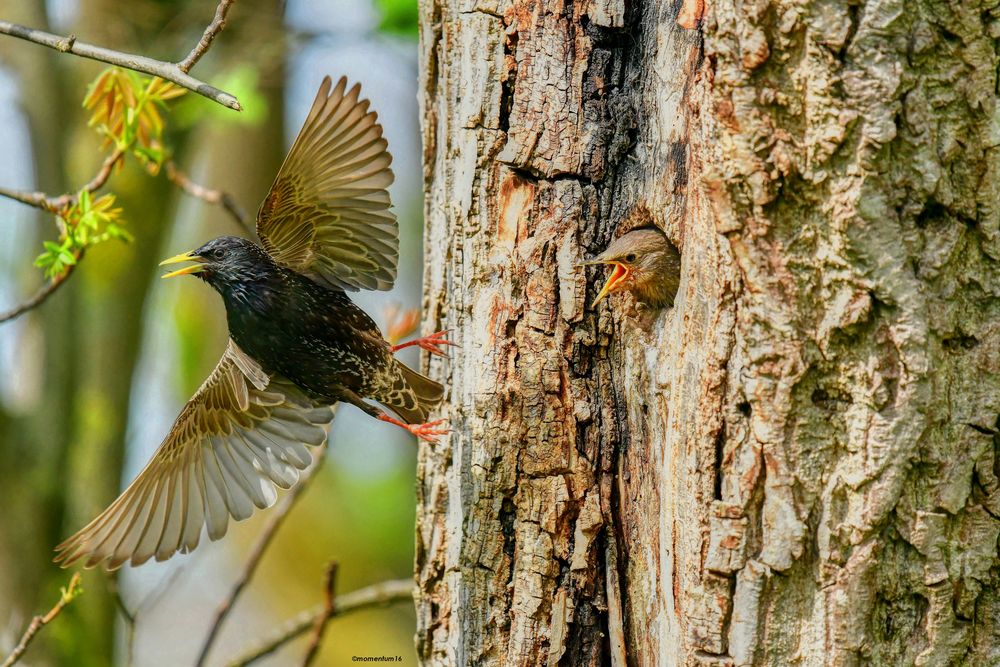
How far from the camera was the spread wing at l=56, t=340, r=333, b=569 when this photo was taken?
3883 millimetres

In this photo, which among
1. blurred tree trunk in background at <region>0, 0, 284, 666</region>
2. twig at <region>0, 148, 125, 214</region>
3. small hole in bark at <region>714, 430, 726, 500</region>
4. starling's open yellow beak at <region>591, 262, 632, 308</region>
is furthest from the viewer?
blurred tree trunk in background at <region>0, 0, 284, 666</region>

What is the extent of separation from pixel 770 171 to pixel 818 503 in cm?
72

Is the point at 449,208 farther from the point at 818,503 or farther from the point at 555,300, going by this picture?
the point at 818,503

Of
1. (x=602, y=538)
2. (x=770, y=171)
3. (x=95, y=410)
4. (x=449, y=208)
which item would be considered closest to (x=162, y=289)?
(x=95, y=410)

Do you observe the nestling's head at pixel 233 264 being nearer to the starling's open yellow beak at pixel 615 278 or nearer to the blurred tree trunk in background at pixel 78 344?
the starling's open yellow beak at pixel 615 278

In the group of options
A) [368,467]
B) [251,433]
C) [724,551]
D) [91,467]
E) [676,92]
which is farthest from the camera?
[368,467]

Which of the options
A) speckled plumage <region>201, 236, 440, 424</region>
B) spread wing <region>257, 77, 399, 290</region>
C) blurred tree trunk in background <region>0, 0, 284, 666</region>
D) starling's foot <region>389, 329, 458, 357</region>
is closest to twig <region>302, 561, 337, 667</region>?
speckled plumage <region>201, 236, 440, 424</region>

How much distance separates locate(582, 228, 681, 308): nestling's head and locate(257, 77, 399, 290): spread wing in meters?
1.48

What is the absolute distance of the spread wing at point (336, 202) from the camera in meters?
3.85

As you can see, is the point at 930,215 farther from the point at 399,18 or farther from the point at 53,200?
the point at 399,18

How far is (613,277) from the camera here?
2.62 m

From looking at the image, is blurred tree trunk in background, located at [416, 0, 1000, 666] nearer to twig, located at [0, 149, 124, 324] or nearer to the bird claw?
the bird claw

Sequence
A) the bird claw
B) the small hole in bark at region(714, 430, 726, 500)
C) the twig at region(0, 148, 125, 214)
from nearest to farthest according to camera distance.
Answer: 1. the small hole in bark at region(714, 430, 726, 500)
2. the twig at region(0, 148, 125, 214)
3. the bird claw

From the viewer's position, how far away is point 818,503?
7.27 feet
